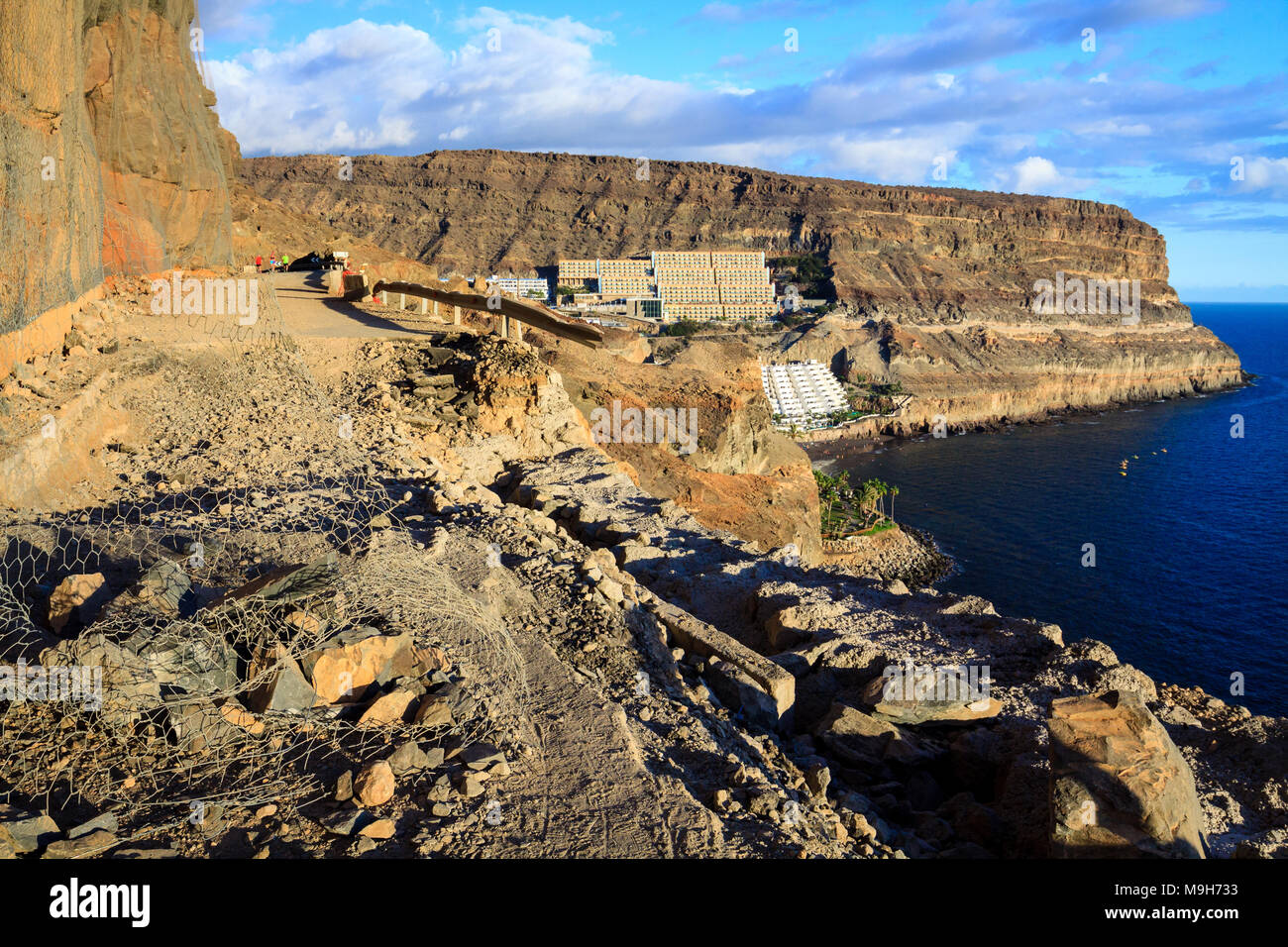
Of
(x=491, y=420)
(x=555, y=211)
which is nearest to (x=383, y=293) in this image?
(x=491, y=420)

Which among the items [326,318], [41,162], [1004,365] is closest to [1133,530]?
[326,318]

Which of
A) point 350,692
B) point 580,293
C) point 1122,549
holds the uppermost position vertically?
point 580,293

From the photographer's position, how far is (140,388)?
11.9 meters

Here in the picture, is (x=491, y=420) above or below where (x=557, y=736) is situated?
above

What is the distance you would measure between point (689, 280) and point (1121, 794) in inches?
5021

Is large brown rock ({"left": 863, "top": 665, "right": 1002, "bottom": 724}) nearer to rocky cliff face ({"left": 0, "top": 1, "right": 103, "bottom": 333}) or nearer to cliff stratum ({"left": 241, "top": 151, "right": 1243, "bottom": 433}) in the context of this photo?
rocky cliff face ({"left": 0, "top": 1, "right": 103, "bottom": 333})

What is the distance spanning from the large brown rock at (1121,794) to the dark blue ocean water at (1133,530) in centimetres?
2615

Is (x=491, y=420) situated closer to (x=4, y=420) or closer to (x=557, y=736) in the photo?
(x=4, y=420)

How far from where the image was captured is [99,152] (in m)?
18.5

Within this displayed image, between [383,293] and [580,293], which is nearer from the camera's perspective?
[383,293]

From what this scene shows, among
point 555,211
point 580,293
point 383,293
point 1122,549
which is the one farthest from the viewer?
point 555,211

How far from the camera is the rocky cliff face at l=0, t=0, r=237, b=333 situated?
1084 centimetres
